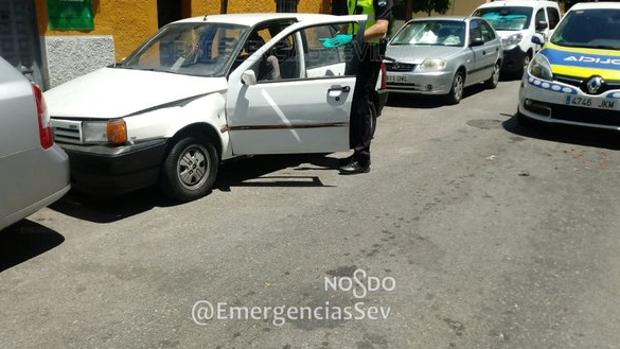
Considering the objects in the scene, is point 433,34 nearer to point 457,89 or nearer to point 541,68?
point 457,89

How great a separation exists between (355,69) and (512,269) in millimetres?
2815

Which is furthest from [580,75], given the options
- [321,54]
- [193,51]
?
[193,51]

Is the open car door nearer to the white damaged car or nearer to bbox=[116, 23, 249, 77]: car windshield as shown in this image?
the white damaged car

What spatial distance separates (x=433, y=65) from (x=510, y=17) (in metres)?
5.72

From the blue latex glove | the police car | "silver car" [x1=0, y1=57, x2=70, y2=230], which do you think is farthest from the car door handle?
the police car

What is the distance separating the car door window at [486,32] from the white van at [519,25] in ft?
4.31

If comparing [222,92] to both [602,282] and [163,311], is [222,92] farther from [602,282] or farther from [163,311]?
[602,282]

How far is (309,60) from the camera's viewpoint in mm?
5875

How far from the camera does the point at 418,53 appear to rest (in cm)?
987

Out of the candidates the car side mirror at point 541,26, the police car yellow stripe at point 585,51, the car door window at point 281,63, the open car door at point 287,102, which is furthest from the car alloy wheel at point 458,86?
the car door window at point 281,63

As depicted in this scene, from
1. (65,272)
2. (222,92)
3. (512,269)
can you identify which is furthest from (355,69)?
(65,272)

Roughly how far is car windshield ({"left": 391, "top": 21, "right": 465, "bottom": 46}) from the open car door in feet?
17.4

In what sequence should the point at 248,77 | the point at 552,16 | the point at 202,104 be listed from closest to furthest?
the point at 202,104, the point at 248,77, the point at 552,16

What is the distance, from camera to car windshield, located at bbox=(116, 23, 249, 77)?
539 cm
